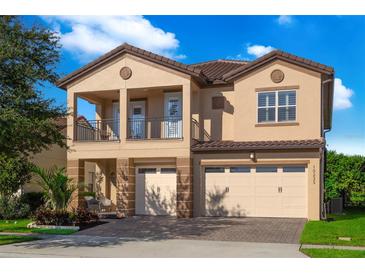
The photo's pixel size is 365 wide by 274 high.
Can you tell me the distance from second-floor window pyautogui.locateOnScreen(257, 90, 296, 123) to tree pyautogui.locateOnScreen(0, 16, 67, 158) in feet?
31.6

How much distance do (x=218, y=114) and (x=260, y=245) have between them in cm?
969

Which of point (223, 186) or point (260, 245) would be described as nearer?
point (260, 245)

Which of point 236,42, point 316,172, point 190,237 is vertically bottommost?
point 190,237

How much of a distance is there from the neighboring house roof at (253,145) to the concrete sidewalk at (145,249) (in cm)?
665

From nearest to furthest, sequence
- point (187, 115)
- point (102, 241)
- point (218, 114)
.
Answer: point (102, 241)
point (187, 115)
point (218, 114)

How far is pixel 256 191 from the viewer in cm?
2030

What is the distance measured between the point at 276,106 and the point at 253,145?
6.92 ft

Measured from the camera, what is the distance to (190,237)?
15031 millimetres

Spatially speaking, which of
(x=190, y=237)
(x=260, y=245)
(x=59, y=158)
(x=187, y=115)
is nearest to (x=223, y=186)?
(x=187, y=115)

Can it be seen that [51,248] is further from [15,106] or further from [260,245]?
[260,245]

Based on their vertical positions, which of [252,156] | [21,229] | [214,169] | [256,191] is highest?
[252,156]

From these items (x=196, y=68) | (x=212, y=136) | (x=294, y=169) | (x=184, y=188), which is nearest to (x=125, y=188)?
(x=184, y=188)

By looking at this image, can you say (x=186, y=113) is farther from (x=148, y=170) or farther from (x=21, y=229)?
(x=21, y=229)

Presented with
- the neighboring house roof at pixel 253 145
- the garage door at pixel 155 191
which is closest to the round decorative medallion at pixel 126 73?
the garage door at pixel 155 191
